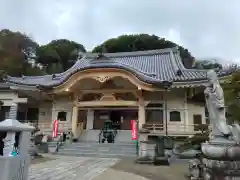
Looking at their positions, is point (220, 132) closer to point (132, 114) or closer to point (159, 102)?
point (159, 102)

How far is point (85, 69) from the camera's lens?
14820 mm

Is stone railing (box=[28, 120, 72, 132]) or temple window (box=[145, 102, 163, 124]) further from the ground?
temple window (box=[145, 102, 163, 124])

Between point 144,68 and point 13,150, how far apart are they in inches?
622

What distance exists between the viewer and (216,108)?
608cm

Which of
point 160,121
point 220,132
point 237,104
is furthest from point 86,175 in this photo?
point 160,121

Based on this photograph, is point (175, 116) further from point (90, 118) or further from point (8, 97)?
point (8, 97)

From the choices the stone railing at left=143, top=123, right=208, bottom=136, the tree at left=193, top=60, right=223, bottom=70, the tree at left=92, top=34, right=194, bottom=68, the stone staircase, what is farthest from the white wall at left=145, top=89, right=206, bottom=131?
the tree at left=92, top=34, right=194, bottom=68

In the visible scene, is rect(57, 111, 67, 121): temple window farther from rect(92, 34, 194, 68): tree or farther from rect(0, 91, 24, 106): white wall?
rect(92, 34, 194, 68): tree

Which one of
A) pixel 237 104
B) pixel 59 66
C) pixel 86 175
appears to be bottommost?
pixel 86 175

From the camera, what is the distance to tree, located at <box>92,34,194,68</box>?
46.9 m

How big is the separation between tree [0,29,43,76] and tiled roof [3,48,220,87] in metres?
13.0

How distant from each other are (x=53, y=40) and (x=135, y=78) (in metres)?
46.1

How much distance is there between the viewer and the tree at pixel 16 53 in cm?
3102

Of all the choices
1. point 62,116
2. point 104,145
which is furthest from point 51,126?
point 104,145
